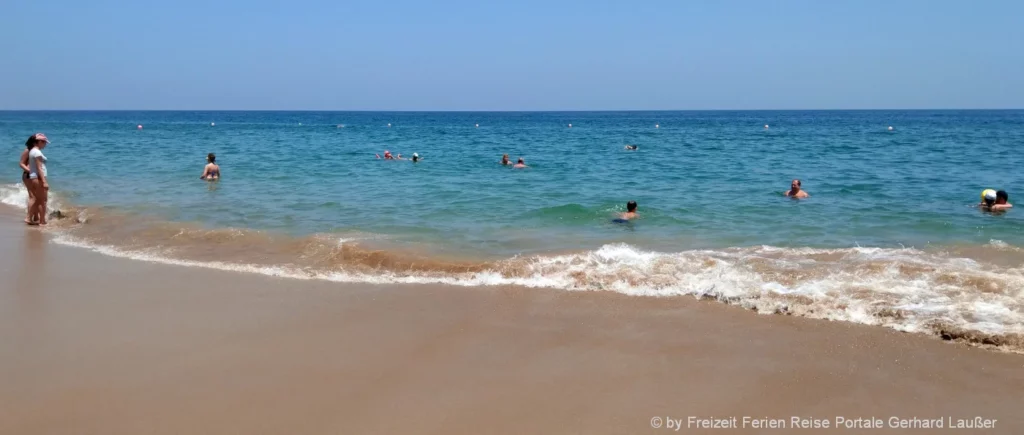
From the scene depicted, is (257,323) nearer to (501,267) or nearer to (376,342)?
(376,342)

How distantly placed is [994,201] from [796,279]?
7.08 m

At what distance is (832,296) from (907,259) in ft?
7.16

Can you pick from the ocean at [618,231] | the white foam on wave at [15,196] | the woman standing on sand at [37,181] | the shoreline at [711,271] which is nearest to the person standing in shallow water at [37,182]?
the woman standing on sand at [37,181]

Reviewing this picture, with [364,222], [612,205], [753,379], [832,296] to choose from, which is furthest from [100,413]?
[612,205]

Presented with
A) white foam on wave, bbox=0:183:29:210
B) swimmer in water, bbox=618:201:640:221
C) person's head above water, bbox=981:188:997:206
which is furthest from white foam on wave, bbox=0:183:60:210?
person's head above water, bbox=981:188:997:206

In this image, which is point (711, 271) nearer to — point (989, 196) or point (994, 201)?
point (989, 196)

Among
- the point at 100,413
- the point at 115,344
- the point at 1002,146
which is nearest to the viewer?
the point at 100,413

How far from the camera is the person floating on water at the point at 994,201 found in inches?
428

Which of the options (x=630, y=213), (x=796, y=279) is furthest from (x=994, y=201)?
(x=796, y=279)

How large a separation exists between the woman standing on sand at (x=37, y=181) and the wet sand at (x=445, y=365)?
15.6ft

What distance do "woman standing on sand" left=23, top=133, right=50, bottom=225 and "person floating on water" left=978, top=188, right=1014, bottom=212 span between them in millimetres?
15499

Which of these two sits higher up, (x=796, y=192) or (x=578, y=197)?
(x=796, y=192)

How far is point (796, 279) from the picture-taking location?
657 cm

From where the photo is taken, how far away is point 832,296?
19.4 feet
